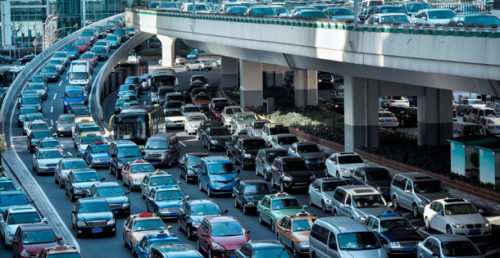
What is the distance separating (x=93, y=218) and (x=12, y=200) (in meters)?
4.78

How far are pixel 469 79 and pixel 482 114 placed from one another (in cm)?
2743

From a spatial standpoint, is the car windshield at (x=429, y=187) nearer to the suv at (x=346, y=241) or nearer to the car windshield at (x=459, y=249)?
the suv at (x=346, y=241)

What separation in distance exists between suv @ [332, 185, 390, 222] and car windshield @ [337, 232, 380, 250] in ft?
19.2

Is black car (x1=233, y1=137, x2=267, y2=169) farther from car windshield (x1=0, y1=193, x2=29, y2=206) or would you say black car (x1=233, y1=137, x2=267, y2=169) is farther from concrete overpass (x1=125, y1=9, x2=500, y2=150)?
car windshield (x1=0, y1=193, x2=29, y2=206)

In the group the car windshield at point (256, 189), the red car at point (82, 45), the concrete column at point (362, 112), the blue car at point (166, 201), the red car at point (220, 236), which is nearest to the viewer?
the red car at point (220, 236)

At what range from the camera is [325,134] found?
56.8 metres

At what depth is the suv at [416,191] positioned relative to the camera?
36.0 m

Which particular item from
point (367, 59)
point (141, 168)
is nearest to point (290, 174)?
point (367, 59)

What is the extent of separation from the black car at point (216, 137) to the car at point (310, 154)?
7800mm

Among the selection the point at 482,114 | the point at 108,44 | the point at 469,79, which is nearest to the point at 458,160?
Answer: the point at 469,79

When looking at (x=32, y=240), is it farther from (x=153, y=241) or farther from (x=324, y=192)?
(x=324, y=192)

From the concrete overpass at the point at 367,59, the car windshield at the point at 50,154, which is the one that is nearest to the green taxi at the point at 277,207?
the concrete overpass at the point at 367,59

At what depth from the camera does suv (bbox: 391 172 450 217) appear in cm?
3597

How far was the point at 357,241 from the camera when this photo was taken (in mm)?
27453
